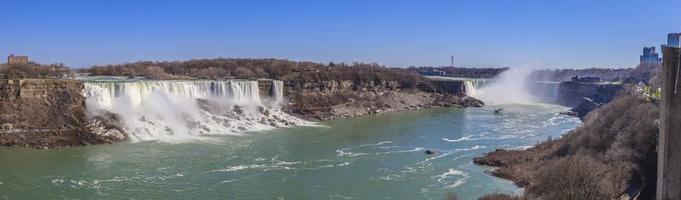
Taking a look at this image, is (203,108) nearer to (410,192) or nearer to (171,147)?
(171,147)

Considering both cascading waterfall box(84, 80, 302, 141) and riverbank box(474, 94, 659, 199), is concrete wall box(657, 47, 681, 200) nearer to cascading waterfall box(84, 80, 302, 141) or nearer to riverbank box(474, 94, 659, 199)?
riverbank box(474, 94, 659, 199)

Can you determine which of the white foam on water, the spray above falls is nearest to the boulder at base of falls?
the white foam on water

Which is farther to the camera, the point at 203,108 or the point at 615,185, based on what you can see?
the point at 203,108

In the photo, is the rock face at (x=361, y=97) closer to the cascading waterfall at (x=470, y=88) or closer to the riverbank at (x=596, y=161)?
the cascading waterfall at (x=470, y=88)

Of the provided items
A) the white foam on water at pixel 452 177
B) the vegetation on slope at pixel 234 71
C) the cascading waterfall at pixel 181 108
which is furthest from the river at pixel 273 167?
the vegetation on slope at pixel 234 71

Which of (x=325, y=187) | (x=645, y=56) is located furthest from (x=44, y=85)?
(x=645, y=56)

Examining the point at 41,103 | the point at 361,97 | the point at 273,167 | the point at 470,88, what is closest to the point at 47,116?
the point at 41,103
